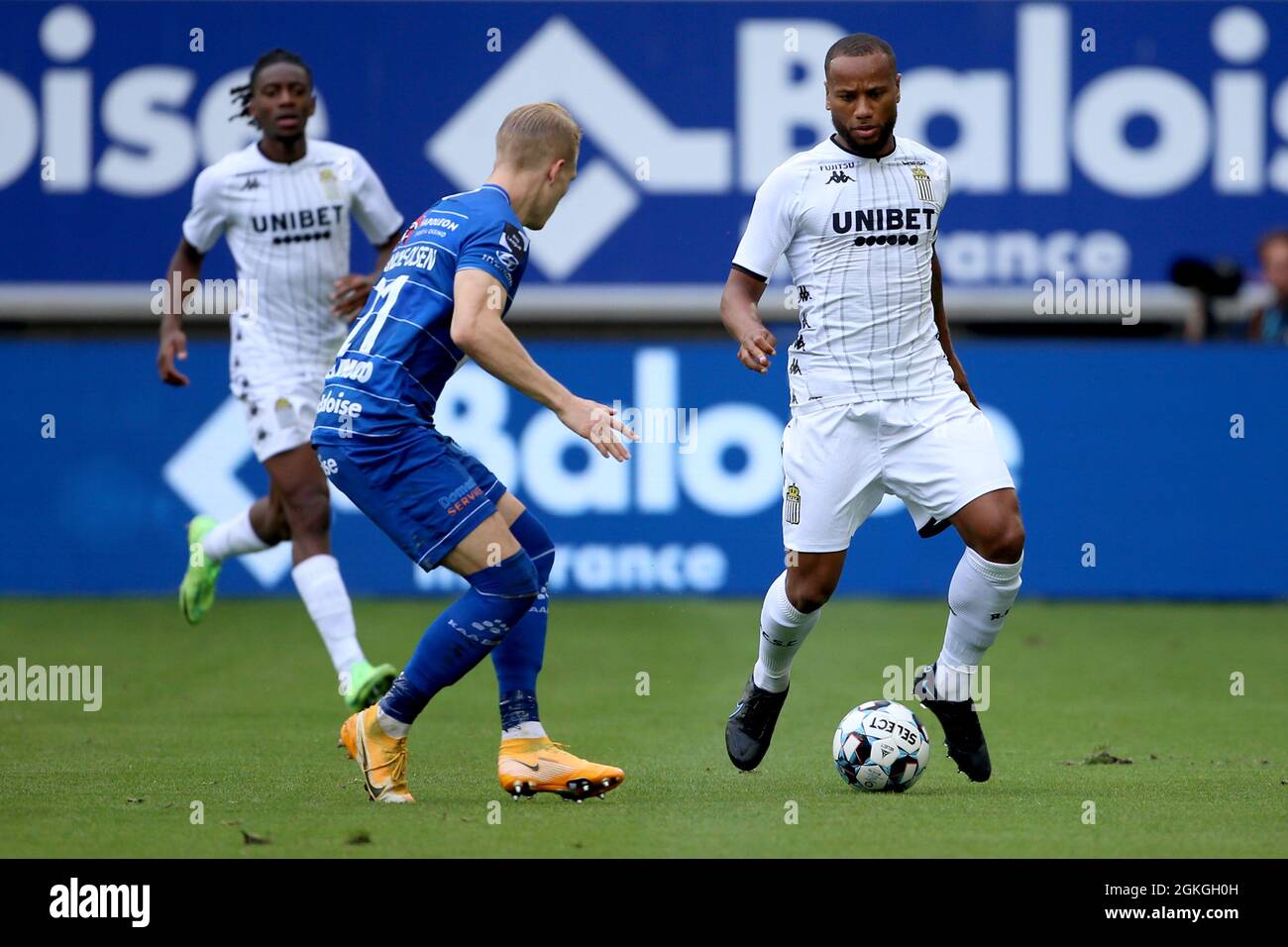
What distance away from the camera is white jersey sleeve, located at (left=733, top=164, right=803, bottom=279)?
668cm

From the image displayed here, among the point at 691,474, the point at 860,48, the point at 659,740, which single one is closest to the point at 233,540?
the point at 659,740

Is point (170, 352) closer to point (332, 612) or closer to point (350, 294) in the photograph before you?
→ point (350, 294)

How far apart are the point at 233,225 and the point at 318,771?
3218mm

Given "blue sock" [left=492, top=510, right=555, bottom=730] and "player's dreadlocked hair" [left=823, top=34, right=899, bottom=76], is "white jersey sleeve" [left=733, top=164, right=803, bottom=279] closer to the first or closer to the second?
"player's dreadlocked hair" [left=823, top=34, right=899, bottom=76]

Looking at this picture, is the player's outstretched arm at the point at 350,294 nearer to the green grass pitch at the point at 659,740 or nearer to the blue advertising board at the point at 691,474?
the green grass pitch at the point at 659,740

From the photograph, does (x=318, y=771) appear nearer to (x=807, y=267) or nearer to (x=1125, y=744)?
(x=807, y=267)

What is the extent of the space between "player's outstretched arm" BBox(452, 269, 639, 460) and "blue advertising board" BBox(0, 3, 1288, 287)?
334 inches

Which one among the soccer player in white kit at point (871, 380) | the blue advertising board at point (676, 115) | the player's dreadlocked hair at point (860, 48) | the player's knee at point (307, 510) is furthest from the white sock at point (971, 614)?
the blue advertising board at point (676, 115)

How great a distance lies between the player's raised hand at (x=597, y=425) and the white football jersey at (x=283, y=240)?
3.63 m

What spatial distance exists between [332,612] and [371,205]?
1.96 metres

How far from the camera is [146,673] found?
9805mm

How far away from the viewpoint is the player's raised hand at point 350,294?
8820 mm

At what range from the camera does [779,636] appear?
6828 millimetres
